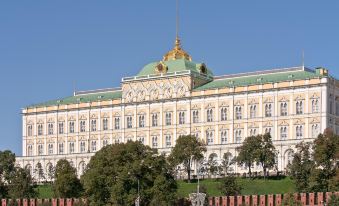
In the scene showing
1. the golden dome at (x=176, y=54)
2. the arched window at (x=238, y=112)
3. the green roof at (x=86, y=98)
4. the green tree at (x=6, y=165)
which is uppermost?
the golden dome at (x=176, y=54)

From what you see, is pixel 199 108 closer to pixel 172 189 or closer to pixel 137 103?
pixel 137 103

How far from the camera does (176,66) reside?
601 feet

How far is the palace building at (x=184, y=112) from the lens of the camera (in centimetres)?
16412

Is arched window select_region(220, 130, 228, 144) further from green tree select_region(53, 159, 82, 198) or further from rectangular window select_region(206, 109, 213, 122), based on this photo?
green tree select_region(53, 159, 82, 198)

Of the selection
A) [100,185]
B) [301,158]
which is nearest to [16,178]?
[100,185]

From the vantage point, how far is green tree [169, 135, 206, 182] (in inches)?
6147

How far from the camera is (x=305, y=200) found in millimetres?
121375

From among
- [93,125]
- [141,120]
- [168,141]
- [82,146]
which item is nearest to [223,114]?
[168,141]

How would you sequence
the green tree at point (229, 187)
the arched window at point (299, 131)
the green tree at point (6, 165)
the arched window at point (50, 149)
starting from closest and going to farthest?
the green tree at point (229, 187), the green tree at point (6, 165), the arched window at point (299, 131), the arched window at point (50, 149)

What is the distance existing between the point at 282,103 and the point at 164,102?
2269cm

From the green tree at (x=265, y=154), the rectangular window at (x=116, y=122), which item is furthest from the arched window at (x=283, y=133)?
the rectangular window at (x=116, y=122)

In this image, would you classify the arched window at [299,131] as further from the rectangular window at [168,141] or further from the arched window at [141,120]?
the arched window at [141,120]

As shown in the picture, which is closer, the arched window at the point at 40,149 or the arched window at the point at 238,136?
the arched window at the point at 238,136

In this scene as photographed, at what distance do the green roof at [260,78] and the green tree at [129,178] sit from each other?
47.6 m
